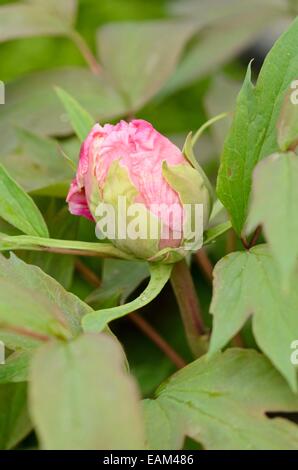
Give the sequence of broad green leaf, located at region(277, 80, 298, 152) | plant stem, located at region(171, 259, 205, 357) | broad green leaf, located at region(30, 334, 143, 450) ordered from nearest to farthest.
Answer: broad green leaf, located at region(30, 334, 143, 450), broad green leaf, located at region(277, 80, 298, 152), plant stem, located at region(171, 259, 205, 357)

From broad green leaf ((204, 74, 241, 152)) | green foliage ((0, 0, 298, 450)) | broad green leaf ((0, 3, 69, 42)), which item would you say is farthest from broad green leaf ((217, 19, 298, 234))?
broad green leaf ((0, 3, 69, 42))

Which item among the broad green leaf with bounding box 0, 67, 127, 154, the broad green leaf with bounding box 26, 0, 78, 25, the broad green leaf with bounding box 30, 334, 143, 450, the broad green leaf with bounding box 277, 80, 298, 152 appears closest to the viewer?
the broad green leaf with bounding box 30, 334, 143, 450

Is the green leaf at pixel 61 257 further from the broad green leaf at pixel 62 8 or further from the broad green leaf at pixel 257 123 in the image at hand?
the broad green leaf at pixel 62 8

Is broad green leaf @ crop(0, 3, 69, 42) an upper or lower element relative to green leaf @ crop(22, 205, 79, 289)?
upper

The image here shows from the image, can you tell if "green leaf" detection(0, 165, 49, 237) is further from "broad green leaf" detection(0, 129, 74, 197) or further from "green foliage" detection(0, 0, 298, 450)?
"broad green leaf" detection(0, 129, 74, 197)

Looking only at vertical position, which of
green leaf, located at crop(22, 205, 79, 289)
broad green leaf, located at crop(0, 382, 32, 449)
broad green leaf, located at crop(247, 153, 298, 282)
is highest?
broad green leaf, located at crop(247, 153, 298, 282)

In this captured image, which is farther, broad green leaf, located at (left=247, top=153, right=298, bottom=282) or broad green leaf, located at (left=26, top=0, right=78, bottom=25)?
broad green leaf, located at (left=26, top=0, right=78, bottom=25)

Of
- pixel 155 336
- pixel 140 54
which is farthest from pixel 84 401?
pixel 140 54
